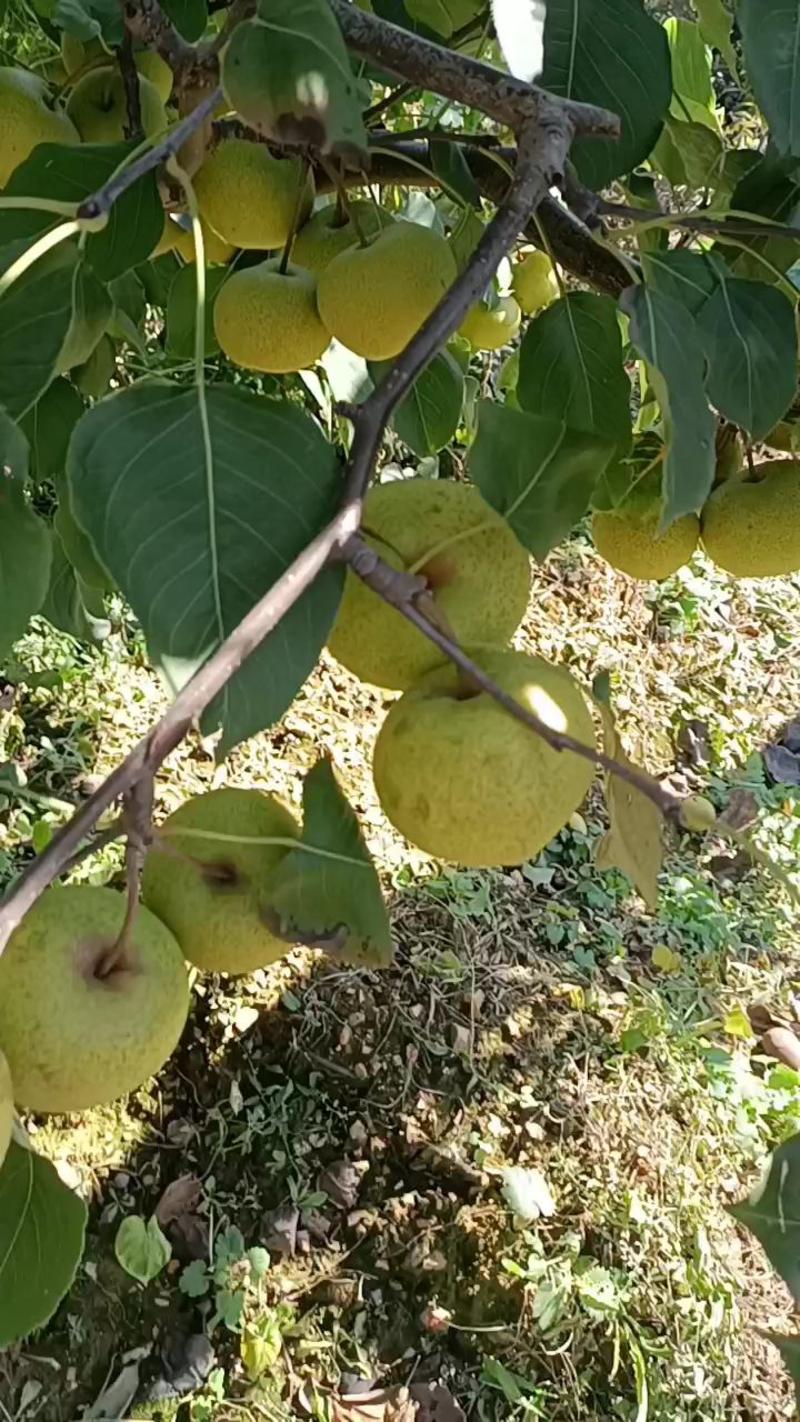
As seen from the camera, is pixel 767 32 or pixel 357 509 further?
pixel 767 32

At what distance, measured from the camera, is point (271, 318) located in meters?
0.79

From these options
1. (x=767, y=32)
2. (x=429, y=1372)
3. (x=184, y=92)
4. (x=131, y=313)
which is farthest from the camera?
(x=429, y=1372)

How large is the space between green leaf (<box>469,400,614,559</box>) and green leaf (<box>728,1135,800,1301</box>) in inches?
13.5

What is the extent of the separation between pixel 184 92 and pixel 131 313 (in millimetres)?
343

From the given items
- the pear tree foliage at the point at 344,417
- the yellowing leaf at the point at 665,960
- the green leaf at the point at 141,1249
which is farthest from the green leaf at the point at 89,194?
the yellowing leaf at the point at 665,960

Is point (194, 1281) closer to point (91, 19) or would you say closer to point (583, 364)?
point (583, 364)

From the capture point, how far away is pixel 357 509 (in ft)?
1.56

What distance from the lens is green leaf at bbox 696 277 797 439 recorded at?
0.75 m

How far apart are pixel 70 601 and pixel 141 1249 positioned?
0.73 metres

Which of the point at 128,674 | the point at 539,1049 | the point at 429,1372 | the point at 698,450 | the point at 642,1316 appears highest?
the point at 698,450

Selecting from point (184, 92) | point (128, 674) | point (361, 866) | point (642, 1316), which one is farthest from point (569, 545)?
point (361, 866)

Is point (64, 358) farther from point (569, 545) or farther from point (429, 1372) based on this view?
point (569, 545)

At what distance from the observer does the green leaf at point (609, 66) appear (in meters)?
0.66

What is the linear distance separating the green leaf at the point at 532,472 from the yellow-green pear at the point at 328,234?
12.1 inches
